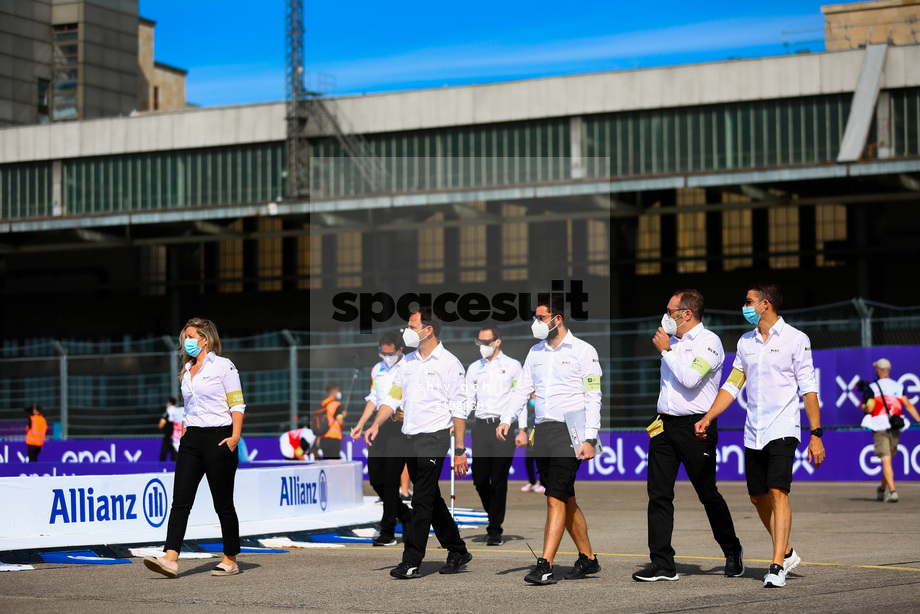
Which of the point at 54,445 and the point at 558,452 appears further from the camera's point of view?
the point at 54,445

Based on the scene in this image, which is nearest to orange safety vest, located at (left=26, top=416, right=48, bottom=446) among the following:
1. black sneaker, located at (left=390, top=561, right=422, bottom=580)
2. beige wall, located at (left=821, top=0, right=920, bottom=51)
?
black sneaker, located at (left=390, top=561, right=422, bottom=580)

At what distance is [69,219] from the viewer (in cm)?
3684

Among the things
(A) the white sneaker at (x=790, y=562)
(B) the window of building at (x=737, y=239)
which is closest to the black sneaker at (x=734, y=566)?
(A) the white sneaker at (x=790, y=562)

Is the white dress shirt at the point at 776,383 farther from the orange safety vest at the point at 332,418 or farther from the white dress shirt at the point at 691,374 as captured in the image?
the orange safety vest at the point at 332,418

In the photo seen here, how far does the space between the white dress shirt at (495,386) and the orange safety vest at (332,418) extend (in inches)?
214

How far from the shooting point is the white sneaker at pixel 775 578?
7.74 meters

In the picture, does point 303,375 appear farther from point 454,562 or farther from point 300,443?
point 454,562

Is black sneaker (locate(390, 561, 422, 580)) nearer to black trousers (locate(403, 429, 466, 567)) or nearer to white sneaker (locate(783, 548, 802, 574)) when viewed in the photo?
black trousers (locate(403, 429, 466, 567))

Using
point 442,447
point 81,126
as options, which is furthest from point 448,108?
point 442,447

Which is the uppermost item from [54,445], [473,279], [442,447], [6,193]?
[6,193]

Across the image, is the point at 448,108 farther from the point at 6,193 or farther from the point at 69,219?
the point at 6,193

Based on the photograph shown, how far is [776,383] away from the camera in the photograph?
8086 millimetres

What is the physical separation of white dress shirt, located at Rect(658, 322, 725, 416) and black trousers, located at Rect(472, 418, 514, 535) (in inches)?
147

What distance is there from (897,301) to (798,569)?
3020 cm
